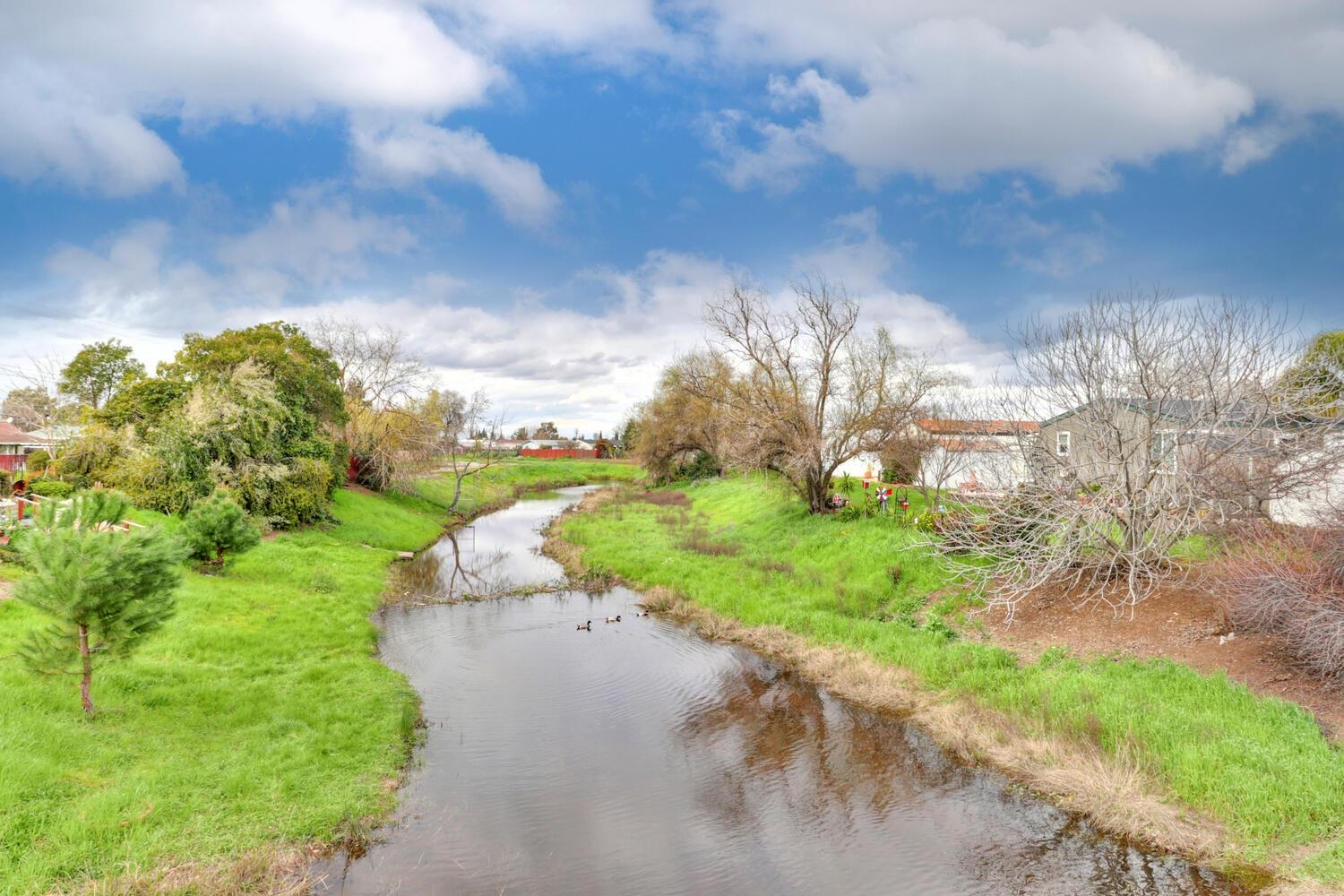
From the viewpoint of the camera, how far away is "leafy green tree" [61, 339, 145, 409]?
43062mm

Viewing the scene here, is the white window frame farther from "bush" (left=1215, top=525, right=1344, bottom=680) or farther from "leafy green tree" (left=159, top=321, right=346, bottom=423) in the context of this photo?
"leafy green tree" (left=159, top=321, right=346, bottom=423)

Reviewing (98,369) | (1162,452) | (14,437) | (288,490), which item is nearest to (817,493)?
(1162,452)

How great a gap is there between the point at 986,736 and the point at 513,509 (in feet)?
139

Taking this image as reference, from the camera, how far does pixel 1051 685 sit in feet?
42.8

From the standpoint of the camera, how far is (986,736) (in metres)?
12.0

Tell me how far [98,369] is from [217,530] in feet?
113

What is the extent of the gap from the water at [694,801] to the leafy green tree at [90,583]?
4.39 meters

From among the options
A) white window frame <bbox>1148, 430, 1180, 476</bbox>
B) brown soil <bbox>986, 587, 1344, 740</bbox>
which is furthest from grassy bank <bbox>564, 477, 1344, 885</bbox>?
white window frame <bbox>1148, 430, 1180, 476</bbox>

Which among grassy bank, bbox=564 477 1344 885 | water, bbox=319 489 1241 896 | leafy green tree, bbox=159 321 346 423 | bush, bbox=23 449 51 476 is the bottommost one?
water, bbox=319 489 1241 896

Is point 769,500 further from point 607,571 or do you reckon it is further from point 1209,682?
point 1209,682

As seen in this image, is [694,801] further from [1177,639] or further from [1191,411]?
[1191,411]

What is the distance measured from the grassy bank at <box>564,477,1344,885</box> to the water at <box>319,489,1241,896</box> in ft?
4.12

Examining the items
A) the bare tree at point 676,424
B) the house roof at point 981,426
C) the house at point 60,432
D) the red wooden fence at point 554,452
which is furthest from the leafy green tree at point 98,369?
the red wooden fence at point 554,452

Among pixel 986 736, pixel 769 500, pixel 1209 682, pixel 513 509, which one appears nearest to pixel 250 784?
pixel 986 736
